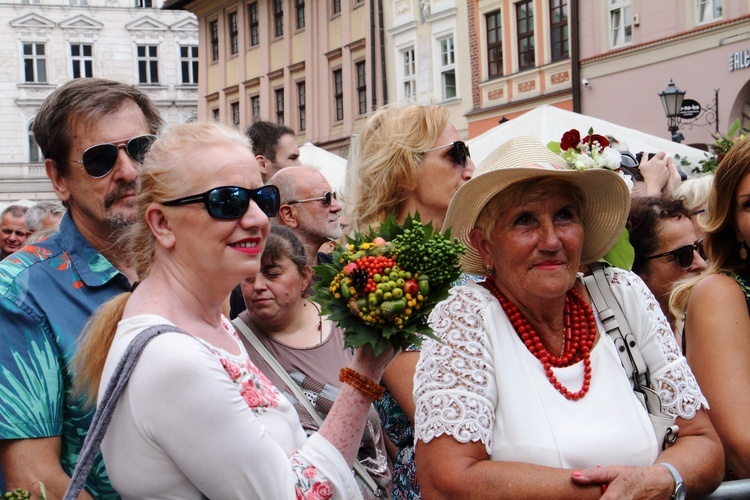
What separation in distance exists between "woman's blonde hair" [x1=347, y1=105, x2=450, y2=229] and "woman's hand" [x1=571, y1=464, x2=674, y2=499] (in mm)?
1352

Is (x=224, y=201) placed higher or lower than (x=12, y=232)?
higher

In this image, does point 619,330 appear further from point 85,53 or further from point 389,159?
point 85,53

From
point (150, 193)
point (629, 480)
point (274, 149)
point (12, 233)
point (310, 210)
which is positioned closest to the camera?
point (150, 193)

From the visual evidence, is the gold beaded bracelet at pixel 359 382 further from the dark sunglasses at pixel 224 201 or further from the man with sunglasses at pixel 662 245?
the man with sunglasses at pixel 662 245

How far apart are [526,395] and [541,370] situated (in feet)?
0.36

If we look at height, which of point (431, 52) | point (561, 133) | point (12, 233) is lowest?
point (12, 233)

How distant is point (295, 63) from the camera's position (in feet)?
105

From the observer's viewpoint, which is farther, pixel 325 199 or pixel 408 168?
pixel 325 199

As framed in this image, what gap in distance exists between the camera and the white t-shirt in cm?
204

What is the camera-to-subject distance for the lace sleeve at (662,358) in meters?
2.77

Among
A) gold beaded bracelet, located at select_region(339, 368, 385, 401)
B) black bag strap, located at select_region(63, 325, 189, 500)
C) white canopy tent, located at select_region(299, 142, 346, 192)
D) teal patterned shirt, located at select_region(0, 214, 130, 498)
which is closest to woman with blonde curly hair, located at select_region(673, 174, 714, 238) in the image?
gold beaded bracelet, located at select_region(339, 368, 385, 401)

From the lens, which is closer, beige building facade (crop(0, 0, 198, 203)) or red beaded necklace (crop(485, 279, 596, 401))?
red beaded necklace (crop(485, 279, 596, 401))

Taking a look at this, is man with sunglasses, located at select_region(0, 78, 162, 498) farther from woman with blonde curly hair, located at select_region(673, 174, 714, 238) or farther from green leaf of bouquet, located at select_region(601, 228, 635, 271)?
woman with blonde curly hair, located at select_region(673, 174, 714, 238)

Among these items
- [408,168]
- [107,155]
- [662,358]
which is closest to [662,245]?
[408,168]
